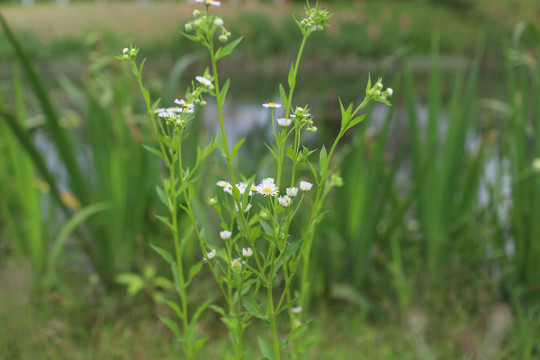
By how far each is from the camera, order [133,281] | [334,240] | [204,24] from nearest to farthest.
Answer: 1. [204,24]
2. [133,281]
3. [334,240]

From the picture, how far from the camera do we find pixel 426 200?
159 centimetres

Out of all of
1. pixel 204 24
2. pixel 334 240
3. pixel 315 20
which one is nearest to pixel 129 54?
pixel 204 24

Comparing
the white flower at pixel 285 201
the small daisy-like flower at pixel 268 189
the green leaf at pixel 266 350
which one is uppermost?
the small daisy-like flower at pixel 268 189

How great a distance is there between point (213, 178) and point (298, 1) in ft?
51.3

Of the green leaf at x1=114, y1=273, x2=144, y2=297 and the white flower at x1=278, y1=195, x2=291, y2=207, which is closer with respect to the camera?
the white flower at x1=278, y1=195, x2=291, y2=207

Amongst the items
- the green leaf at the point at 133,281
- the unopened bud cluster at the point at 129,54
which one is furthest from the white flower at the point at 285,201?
the green leaf at the point at 133,281

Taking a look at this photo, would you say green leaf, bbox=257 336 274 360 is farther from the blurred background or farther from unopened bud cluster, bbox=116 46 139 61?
the blurred background

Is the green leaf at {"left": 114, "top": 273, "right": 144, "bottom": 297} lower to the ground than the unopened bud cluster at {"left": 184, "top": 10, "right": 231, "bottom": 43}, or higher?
lower

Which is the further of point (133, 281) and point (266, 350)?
point (133, 281)

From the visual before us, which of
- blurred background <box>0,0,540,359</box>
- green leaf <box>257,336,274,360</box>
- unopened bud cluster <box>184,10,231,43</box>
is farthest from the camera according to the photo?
blurred background <box>0,0,540,359</box>

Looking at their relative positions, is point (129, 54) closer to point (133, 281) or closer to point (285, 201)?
point (285, 201)

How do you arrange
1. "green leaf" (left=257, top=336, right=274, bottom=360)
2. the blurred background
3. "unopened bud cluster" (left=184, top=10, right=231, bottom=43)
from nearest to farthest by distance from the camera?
"unopened bud cluster" (left=184, top=10, right=231, bottom=43) < "green leaf" (left=257, top=336, right=274, bottom=360) < the blurred background

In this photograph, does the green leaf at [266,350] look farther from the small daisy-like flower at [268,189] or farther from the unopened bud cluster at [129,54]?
the unopened bud cluster at [129,54]

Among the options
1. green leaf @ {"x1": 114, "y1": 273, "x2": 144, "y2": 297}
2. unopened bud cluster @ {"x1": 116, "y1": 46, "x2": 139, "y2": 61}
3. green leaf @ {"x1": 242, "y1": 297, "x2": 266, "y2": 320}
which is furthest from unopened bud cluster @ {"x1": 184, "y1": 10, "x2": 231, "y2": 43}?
green leaf @ {"x1": 114, "y1": 273, "x2": 144, "y2": 297}
